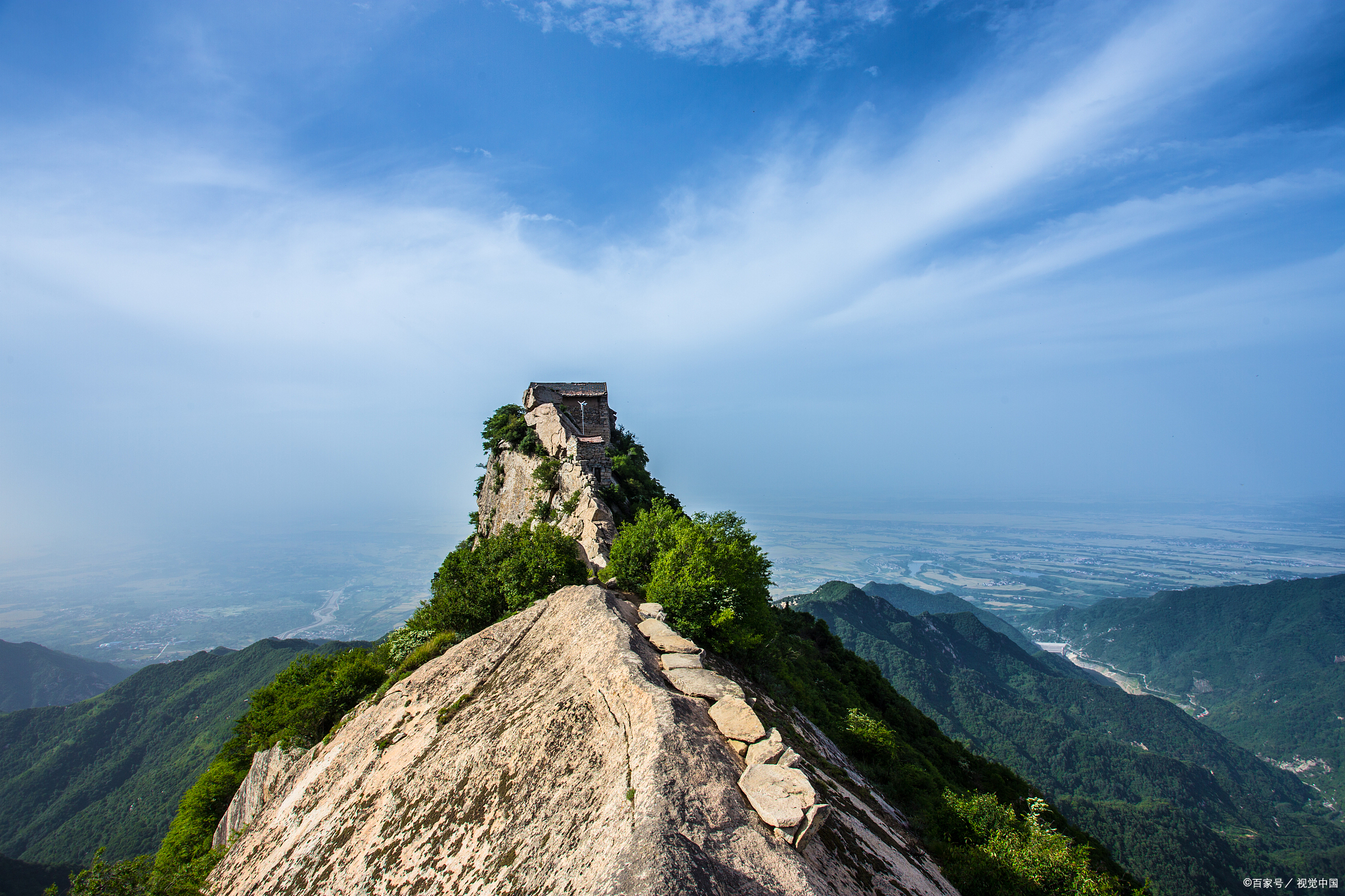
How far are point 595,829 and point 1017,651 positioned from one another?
153011 mm

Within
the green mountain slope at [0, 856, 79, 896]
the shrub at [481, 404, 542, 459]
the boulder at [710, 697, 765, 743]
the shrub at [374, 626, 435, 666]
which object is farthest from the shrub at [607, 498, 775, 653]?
the green mountain slope at [0, 856, 79, 896]

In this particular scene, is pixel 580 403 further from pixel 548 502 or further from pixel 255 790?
pixel 255 790

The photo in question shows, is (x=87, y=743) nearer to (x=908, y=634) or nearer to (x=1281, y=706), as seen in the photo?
(x=908, y=634)

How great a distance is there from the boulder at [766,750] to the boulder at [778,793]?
0.99 feet

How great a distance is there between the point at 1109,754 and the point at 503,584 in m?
110

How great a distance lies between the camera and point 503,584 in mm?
20531

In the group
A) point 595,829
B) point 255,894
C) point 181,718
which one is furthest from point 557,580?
point 181,718

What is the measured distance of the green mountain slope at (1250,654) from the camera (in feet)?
382

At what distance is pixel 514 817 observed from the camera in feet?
27.2

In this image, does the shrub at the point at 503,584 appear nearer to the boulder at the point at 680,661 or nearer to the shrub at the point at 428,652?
the shrub at the point at 428,652

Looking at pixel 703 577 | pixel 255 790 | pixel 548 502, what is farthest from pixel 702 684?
pixel 548 502

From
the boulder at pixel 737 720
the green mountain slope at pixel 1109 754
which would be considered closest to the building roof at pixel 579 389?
the boulder at pixel 737 720

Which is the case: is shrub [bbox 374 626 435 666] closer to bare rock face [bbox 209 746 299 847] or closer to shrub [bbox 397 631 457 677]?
shrub [bbox 397 631 457 677]

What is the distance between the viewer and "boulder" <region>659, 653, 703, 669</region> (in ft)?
39.2
